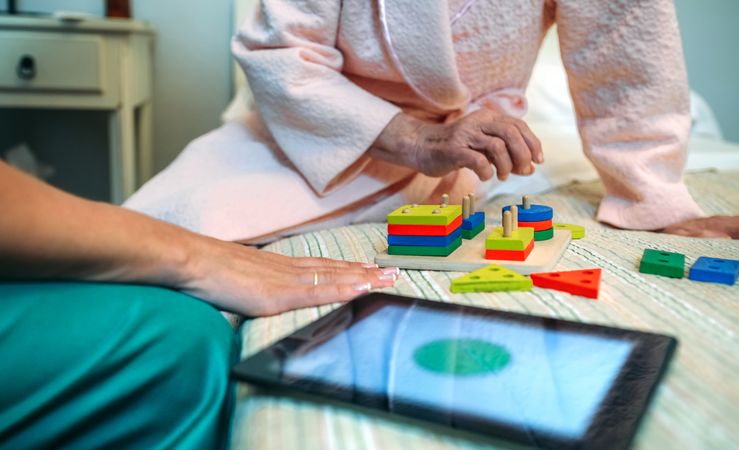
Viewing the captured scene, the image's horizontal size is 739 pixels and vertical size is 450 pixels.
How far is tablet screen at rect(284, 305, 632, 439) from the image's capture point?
39cm

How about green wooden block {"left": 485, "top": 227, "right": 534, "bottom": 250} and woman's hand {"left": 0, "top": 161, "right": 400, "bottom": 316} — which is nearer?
woman's hand {"left": 0, "top": 161, "right": 400, "bottom": 316}

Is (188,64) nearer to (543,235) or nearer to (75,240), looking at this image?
(543,235)

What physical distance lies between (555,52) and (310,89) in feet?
4.16

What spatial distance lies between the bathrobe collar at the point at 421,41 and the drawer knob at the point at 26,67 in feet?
3.24

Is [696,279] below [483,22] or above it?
below

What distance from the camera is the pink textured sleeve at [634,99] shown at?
88 cm

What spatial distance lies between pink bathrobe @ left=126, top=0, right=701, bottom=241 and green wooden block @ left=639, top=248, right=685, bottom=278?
227mm

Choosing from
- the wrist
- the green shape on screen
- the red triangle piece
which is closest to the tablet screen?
the green shape on screen

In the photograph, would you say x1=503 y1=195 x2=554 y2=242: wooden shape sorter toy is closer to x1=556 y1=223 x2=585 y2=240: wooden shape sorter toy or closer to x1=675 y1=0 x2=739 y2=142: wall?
x1=556 y1=223 x2=585 y2=240: wooden shape sorter toy

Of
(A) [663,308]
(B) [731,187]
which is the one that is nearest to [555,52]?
(B) [731,187]

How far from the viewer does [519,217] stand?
0.75 metres

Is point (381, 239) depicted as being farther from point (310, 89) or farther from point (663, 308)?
point (663, 308)

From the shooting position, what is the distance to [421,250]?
68cm

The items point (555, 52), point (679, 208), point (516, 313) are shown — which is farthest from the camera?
point (555, 52)
